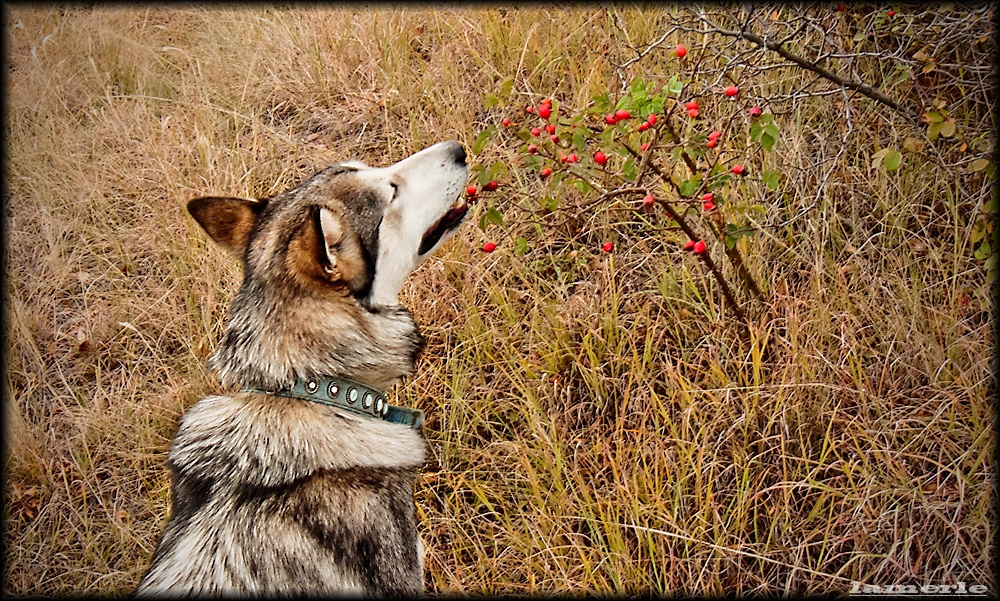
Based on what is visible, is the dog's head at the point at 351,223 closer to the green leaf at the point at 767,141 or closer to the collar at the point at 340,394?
the collar at the point at 340,394

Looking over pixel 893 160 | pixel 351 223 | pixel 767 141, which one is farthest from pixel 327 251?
pixel 893 160

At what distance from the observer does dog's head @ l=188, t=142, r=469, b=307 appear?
234 cm

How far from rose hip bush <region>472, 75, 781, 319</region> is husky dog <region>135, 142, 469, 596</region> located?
471mm

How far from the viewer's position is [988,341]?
2.62 metres

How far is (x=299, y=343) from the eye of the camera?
7.52ft

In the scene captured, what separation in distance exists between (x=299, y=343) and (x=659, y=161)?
7.35 ft

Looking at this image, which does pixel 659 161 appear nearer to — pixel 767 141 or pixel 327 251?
pixel 767 141

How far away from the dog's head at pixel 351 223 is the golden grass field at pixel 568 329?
2.64ft

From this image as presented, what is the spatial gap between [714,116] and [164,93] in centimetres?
396

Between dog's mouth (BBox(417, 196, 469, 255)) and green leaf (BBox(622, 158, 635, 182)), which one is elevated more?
green leaf (BBox(622, 158, 635, 182))

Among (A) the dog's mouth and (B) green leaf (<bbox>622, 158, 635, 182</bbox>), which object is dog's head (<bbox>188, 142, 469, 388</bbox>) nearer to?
(A) the dog's mouth

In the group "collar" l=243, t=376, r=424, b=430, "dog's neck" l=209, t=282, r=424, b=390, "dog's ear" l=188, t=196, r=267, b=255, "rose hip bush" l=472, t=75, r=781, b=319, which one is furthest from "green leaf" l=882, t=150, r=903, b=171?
"dog's ear" l=188, t=196, r=267, b=255

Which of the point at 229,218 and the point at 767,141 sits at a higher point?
the point at 767,141

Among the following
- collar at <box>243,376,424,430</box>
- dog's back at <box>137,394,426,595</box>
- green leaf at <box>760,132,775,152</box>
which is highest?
green leaf at <box>760,132,775,152</box>
